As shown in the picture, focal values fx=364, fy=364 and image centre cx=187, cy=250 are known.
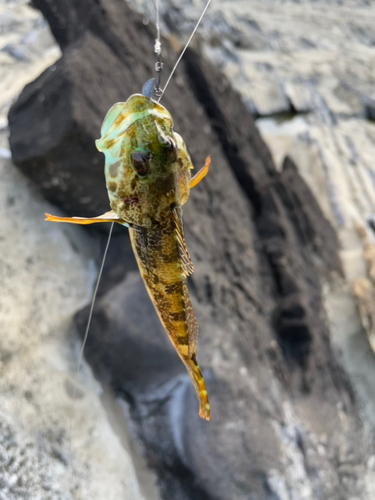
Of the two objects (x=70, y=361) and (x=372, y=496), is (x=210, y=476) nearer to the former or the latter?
(x=70, y=361)

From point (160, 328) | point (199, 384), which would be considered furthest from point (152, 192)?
point (160, 328)

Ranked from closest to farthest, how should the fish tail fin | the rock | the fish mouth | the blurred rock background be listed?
1. the fish mouth
2. the fish tail fin
3. the rock
4. the blurred rock background

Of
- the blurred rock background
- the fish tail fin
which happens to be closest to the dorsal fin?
the fish tail fin

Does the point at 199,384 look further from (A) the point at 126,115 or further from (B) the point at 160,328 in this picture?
(B) the point at 160,328

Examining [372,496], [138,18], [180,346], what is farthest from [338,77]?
[180,346]

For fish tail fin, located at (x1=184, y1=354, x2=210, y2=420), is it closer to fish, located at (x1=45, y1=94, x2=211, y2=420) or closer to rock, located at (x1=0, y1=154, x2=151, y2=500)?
fish, located at (x1=45, y1=94, x2=211, y2=420)

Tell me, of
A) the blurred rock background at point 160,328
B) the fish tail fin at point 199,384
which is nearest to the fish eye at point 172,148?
the fish tail fin at point 199,384
